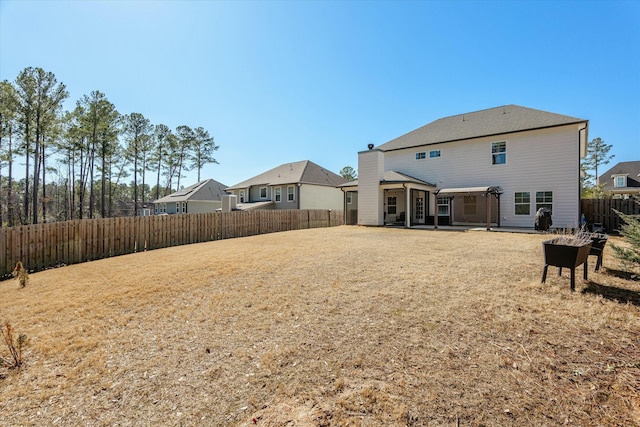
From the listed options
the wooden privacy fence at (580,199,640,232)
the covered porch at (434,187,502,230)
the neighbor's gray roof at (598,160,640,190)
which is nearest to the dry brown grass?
the covered porch at (434,187,502,230)

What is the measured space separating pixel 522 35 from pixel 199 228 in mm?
16555

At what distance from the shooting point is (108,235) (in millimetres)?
10266

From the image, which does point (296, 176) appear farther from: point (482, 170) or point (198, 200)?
point (482, 170)

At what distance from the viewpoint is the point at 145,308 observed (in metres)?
4.43

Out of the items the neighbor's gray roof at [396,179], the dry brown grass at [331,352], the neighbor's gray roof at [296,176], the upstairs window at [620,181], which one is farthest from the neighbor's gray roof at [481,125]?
the upstairs window at [620,181]

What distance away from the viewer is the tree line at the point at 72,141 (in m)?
23.6

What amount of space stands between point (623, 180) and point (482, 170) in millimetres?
32247

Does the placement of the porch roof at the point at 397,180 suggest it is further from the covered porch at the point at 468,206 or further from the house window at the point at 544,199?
the house window at the point at 544,199

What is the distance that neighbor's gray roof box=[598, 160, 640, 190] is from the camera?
34.4 meters

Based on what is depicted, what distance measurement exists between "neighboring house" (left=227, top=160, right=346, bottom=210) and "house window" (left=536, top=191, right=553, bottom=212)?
15.2m

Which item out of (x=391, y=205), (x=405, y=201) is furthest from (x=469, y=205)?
(x=391, y=205)

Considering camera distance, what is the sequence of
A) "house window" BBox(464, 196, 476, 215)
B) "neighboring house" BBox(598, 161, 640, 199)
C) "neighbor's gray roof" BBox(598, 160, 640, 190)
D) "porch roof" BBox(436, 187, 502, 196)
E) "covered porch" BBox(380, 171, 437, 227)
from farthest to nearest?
"neighbor's gray roof" BBox(598, 160, 640, 190)
"neighboring house" BBox(598, 161, 640, 199)
"house window" BBox(464, 196, 476, 215)
"covered porch" BBox(380, 171, 437, 227)
"porch roof" BBox(436, 187, 502, 196)

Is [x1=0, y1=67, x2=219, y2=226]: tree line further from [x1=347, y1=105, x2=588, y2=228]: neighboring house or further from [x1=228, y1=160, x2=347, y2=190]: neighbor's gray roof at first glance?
[x1=347, y1=105, x2=588, y2=228]: neighboring house

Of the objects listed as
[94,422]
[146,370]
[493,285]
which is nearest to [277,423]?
[94,422]
